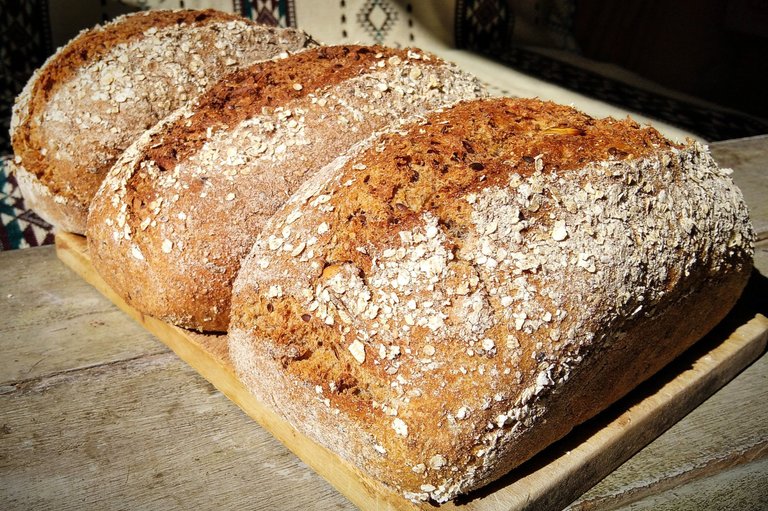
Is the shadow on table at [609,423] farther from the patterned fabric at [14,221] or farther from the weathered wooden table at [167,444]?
the patterned fabric at [14,221]

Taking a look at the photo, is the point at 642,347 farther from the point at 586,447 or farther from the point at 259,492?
the point at 259,492

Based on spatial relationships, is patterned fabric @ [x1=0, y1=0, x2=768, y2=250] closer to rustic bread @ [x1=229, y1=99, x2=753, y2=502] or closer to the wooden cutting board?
the wooden cutting board

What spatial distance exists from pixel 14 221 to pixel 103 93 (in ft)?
2.91

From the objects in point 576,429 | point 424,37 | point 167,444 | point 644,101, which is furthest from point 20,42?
point 644,101

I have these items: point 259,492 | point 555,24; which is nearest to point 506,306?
point 259,492

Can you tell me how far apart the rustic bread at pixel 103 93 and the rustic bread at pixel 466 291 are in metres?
0.60

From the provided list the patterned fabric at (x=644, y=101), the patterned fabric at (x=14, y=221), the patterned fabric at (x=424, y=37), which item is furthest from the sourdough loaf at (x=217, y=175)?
the patterned fabric at (x=644, y=101)

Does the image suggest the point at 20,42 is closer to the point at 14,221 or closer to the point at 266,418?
the point at 14,221

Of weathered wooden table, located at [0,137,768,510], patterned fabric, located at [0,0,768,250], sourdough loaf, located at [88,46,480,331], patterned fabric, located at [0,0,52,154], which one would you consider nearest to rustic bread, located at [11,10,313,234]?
sourdough loaf, located at [88,46,480,331]

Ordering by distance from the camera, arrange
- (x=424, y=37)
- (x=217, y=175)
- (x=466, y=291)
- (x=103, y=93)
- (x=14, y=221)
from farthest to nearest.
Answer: (x=424, y=37) < (x=14, y=221) < (x=103, y=93) < (x=217, y=175) < (x=466, y=291)

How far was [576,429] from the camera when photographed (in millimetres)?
1113

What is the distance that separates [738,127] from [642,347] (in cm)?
238

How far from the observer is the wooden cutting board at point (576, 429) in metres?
0.99

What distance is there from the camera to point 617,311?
1016 millimetres
